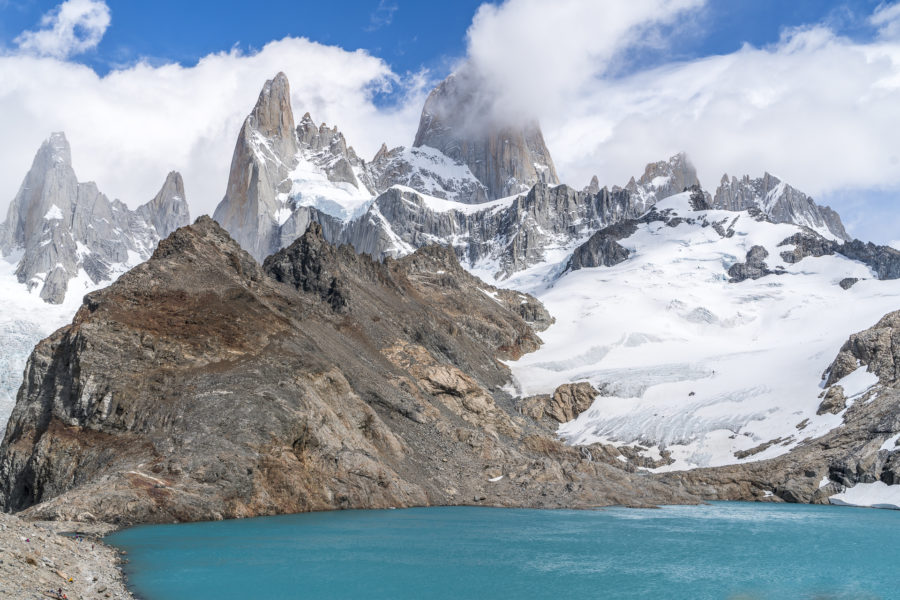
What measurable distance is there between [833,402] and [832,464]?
19.5m

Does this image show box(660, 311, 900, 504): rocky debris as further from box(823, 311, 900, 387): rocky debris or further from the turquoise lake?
the turquoise lake

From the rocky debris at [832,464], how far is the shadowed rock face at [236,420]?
36.8 ft

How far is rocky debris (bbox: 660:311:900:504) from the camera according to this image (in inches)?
3590

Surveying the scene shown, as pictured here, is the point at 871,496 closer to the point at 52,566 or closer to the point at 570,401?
the point at 570,401

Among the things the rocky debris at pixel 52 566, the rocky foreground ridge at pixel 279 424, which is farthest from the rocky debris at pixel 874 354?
the rocky debris at pixel 52 566

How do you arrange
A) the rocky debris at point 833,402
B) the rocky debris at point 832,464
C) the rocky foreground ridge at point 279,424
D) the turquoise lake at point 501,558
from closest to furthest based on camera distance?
the turquoise lake at point 501,558
the rocky foreground ridge at point 279,424
the rocky debris at point 832,464
the rocky debris at point 833,402

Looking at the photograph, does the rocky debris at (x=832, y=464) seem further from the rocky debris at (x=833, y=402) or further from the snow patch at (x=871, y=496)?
the snow patch at (x=871, y=496)

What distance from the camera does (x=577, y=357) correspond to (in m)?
180

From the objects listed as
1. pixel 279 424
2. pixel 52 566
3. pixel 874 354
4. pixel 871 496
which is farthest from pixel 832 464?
pixel 52 566

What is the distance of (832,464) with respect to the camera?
94250 mm

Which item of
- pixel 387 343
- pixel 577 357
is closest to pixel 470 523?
pixel 387 343

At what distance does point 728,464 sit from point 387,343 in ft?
172

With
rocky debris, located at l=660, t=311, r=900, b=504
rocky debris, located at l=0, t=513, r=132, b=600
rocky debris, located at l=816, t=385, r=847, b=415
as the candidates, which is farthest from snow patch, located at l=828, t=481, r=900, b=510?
rocky debris, located at l=0, t=513, r=132, b=600

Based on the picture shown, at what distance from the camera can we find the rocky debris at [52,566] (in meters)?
27.3
